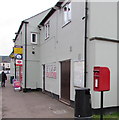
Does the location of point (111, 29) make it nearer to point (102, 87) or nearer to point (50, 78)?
point (102, 87)

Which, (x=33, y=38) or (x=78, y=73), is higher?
(x=33, y=38)

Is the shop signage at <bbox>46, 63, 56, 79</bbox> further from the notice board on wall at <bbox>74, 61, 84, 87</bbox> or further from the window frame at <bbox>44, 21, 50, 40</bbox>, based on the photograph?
the notice board on wall at <bbox>74, 61, 84, 87</bbox>

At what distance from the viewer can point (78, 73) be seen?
783 cm

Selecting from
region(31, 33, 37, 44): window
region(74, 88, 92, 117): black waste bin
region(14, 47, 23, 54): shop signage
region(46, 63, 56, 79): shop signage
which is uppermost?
region(31, 33, 37, 44): window

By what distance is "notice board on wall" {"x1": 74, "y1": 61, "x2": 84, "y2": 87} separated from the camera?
7.50 m

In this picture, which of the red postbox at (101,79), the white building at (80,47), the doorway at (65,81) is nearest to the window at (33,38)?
the white building at (80,47)

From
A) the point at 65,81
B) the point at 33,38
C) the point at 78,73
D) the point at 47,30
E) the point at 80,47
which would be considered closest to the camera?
the point at 80,47

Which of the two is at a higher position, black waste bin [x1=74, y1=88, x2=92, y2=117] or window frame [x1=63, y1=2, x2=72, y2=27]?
window frame [x1=63, y1=2, x2=72, y2=27]

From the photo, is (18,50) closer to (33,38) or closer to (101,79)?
(33,38)

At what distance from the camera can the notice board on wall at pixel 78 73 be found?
750 centimetres

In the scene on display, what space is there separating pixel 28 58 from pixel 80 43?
8.27m

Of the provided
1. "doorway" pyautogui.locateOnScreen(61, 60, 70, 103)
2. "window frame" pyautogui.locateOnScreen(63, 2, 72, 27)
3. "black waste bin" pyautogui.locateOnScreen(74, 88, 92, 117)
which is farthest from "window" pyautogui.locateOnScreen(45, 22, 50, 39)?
"black waste bin" pyautogui.locateOnScreen(74, 88, 92, 117)

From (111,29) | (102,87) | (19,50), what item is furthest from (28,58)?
(102,87)

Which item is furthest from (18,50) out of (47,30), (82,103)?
(82,103)
